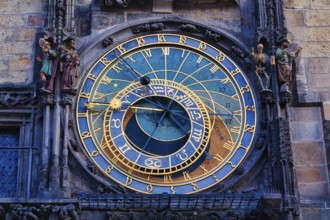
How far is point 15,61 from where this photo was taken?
15211mm

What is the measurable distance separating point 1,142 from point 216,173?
3.42 metres

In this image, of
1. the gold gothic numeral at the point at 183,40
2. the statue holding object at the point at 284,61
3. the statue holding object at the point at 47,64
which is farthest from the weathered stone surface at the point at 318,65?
the statue holding object at the point at 47,64

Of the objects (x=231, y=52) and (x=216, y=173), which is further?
(x=231, y=52)

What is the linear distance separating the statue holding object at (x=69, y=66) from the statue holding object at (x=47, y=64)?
5.7 inches

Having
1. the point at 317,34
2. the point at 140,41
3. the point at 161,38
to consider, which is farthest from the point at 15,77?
the point at 317,34

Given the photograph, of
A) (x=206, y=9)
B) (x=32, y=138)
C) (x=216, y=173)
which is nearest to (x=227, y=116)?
(x=216, y=173)

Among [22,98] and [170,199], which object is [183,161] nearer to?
[170,199]

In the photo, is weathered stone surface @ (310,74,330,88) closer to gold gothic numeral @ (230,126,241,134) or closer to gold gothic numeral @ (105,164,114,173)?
gold gothic numeral @ (230,126,241,134)

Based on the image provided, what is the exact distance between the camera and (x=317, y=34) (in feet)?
51.3

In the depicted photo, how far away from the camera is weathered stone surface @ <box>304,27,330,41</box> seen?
1559 cm

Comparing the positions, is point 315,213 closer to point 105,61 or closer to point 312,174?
point 312,174

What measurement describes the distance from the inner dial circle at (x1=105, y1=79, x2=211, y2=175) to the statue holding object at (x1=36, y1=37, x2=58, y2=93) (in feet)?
3.33

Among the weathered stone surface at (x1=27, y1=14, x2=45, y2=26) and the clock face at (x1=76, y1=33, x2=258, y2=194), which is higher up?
the weathered stone surface at (x1=27, y1=14, x2=45, y2=26)

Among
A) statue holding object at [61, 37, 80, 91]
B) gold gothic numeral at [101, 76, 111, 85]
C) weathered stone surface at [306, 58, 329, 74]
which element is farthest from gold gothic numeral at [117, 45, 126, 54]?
weathered stone surface at [306, 58, 329, 74]
